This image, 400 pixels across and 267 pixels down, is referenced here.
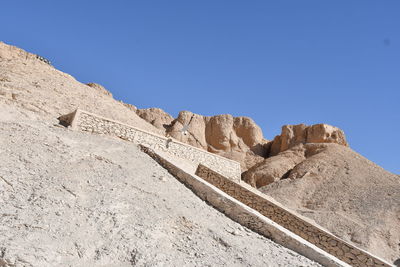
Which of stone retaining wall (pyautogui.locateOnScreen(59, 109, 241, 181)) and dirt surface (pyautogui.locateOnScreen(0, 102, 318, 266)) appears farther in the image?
stone retaining wall (pyautogui.locateOnScreen(59, 109, 241, 181))

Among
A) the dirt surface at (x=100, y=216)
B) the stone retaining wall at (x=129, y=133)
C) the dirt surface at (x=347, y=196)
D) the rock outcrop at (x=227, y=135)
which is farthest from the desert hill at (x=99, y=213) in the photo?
the rock outcrop at (x=227, y=135)

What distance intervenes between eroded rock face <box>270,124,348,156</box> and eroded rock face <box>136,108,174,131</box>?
14.1 meters

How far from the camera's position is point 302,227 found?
989 cm

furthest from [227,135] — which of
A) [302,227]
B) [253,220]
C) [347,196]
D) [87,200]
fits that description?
[87,200]

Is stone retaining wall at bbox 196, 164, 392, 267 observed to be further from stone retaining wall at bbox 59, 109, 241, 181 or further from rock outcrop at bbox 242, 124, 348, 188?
rock outcrop at bbox 242, 124, 348, 188

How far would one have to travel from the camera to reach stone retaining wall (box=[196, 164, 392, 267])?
8.52 metres

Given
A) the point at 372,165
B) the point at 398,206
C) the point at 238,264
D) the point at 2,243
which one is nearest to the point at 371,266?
the point at 238,264

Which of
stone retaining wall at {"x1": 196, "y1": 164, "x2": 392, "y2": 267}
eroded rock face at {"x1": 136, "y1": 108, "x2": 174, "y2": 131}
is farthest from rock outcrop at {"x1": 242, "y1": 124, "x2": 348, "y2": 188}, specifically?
stone retaining wall at {"x1": 196, "y1": 164, "x2": 392, "y2": 267}

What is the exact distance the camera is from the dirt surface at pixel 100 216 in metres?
5.42

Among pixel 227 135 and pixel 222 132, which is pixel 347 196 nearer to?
pixel 227 135

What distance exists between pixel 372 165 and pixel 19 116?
32.6 m

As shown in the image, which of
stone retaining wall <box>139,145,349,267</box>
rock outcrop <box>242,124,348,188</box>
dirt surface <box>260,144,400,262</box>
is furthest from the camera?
rock outcrop <box>242,124,348,188</box>

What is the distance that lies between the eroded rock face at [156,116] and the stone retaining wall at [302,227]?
30030mm

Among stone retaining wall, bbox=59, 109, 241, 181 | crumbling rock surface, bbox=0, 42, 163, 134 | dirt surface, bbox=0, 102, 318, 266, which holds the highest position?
crumbling rock surface, bbox=0, 42, 163, 134
